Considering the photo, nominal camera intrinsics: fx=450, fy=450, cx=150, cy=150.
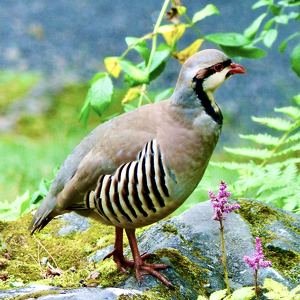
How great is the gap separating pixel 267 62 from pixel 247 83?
35.2 inches

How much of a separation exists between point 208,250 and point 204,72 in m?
1.17

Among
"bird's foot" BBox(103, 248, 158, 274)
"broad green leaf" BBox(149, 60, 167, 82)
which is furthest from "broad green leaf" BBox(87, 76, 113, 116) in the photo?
"bird's foot" BBox(103, 248, 158, 274)

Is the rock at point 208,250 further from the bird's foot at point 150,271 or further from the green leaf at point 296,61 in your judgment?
the green leaf at point 296,61

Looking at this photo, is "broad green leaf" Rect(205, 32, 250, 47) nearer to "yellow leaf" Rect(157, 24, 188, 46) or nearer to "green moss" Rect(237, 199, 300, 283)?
"yellow leaf" Rect(157, 24, 188, 46)

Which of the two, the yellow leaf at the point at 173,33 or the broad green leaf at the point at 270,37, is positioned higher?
the yellow leaf at the point at 173,33

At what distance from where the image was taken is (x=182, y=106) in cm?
266

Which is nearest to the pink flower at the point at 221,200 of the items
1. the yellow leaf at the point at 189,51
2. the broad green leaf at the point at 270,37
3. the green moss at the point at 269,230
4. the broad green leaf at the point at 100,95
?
the green moss at the point at 269,230

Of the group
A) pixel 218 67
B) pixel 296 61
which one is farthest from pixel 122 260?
pixel 296 61

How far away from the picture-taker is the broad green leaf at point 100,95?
3.35m

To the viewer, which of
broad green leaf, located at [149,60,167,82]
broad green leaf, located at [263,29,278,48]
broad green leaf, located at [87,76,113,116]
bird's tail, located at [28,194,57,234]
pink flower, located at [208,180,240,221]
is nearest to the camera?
pink flower, located at [208,180,240,221]

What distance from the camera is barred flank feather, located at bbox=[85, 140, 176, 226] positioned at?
8.48 feet

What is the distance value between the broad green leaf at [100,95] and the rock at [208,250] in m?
0.97

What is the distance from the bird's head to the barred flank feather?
391 mm

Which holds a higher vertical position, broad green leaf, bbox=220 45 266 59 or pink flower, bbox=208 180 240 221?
broad green leaf, bbox=220 45 266 59
